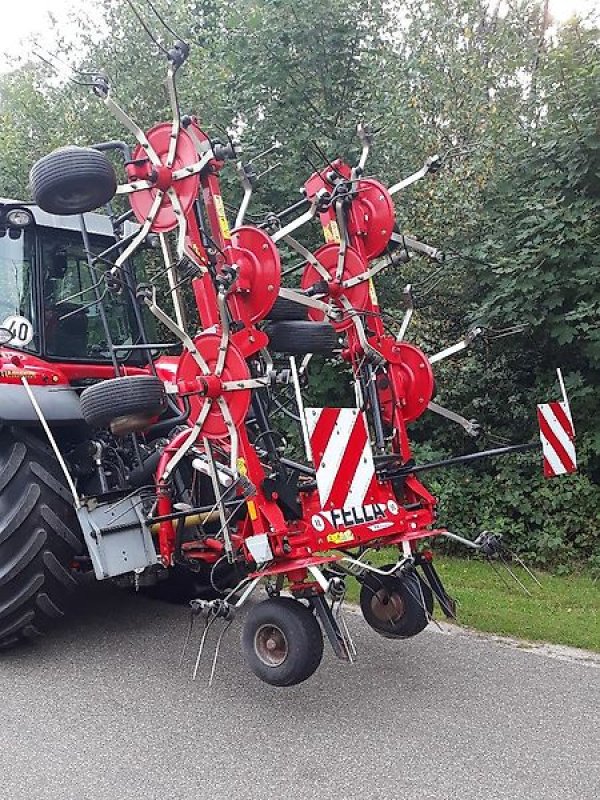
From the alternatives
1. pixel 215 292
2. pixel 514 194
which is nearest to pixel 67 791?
pixel 215 292

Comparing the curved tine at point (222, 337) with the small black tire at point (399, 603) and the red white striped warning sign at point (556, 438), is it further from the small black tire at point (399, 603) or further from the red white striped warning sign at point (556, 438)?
the red white striped warning sign at point (556, 438)

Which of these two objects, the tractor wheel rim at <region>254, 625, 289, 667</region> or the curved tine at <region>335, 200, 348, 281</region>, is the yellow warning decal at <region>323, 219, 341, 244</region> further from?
the tractor wheel rim at <region>254, 625, 289, 667</region>

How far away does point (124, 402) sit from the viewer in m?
3.69

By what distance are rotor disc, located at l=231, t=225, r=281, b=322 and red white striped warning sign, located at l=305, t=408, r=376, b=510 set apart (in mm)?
516

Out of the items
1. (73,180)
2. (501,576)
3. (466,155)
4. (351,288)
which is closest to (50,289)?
(73,180)

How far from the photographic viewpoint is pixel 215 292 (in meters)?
3.80

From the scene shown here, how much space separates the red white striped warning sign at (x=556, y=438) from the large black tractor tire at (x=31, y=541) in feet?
8.15

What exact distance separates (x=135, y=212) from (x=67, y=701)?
237 cm

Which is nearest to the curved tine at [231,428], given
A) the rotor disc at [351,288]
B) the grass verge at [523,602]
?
the rotor disc at [351,288]

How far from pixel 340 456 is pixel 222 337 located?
75 centimetres

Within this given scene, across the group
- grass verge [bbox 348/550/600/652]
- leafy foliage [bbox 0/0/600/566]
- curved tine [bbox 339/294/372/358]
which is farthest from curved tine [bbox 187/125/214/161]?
leafy foliage [bbox 0/0/600/566]

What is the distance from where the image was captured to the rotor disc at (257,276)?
3646 millimetres

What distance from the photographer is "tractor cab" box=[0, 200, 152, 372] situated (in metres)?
4.68

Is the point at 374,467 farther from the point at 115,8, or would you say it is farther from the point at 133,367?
the point at 115,8
